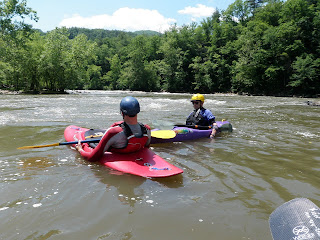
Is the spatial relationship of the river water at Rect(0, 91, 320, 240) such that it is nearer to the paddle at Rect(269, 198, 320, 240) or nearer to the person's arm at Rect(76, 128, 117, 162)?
the person's arm at Rect(76, 128, 117, 162)

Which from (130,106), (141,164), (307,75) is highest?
(307,75)

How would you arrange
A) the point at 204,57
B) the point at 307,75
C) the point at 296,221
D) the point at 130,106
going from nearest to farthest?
the point at 296,221 → the point at 130,106 → the point at 307,75 → the point at 204,57

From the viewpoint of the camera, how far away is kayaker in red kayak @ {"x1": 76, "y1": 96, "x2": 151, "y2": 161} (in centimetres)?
326

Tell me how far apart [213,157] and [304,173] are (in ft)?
4.38

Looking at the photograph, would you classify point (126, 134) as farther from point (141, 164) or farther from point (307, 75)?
point (307, 75)

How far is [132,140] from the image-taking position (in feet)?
11.2

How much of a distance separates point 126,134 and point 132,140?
5.2 inches

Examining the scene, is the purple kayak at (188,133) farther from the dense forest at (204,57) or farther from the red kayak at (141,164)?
Result: the dense forest at (204,57)

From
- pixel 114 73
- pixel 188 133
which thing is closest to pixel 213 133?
pixel 188 133

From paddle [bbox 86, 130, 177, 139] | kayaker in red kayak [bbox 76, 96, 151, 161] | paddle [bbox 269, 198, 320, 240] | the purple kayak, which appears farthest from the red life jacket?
paddle [bbox 269, 198, 320, 240]

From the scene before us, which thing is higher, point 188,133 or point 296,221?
point 296,221

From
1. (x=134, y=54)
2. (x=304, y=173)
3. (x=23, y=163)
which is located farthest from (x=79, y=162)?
(x=134, y=54)

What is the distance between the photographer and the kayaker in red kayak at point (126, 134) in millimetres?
3256

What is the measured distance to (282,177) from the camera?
3123mm
